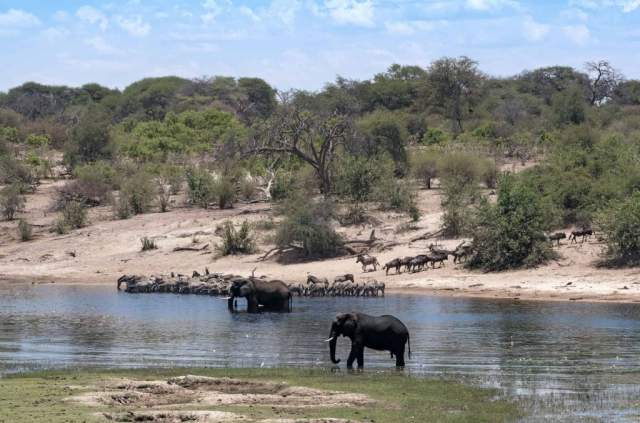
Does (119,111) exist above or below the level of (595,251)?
above

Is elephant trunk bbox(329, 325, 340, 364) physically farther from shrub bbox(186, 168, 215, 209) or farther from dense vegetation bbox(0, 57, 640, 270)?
shrub bbox(186, 168, 215, 209)

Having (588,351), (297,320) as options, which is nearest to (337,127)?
(297,320)

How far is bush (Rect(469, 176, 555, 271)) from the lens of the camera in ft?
116

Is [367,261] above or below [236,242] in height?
below

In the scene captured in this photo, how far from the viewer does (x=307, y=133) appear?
50031mm

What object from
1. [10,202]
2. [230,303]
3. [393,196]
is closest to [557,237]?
[393,196]

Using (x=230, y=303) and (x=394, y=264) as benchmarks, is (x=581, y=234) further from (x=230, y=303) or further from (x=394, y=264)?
(x=230, y=303)

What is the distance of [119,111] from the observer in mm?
90312

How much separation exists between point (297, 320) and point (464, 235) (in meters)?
13.0

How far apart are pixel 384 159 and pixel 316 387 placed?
105ft

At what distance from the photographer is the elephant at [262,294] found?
3095 centimetres

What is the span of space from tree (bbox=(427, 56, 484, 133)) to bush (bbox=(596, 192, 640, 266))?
38958 millimetres

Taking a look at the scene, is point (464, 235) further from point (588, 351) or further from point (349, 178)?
point (588, 351)

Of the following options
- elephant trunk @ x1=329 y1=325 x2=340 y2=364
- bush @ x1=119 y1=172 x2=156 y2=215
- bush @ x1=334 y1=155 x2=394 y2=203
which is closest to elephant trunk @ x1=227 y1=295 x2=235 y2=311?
elephant trunk @ x1=329 y1=325 x2=340 y2=364
